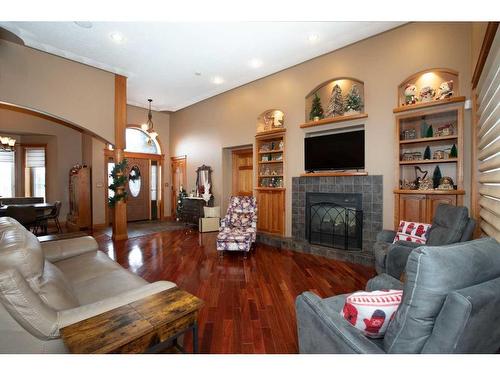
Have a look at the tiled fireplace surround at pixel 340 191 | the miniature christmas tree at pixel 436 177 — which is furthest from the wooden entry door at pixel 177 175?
the miniature christmas tree at pixel 436 177

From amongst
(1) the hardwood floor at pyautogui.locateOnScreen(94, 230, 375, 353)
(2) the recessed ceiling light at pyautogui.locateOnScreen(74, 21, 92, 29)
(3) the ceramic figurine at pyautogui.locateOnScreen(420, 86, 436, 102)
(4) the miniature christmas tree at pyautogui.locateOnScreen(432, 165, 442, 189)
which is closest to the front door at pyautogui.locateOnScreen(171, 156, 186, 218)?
(1) the hardwood floor at pyautogui.locateOnScreen(94, 230, 375, 353)

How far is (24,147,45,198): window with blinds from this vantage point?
22.9 ft

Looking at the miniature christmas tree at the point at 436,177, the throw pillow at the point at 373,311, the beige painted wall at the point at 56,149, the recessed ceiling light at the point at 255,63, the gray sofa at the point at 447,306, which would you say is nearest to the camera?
the gray sofa at the point at 447,306

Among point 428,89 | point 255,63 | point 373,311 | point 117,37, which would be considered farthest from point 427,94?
point 117,37

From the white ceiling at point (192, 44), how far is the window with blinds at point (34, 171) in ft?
14.3

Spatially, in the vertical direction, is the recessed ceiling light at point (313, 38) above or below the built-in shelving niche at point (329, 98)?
above

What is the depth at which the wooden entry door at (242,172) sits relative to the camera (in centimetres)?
593

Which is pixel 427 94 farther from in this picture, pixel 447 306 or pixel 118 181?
pixel 118 181

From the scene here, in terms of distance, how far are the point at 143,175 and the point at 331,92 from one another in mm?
6076

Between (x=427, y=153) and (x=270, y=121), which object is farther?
(x=270, y=121)

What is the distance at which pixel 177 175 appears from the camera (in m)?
7.62

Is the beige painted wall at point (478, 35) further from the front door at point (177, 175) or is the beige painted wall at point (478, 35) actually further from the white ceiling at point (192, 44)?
the front door at point (177, 175)
